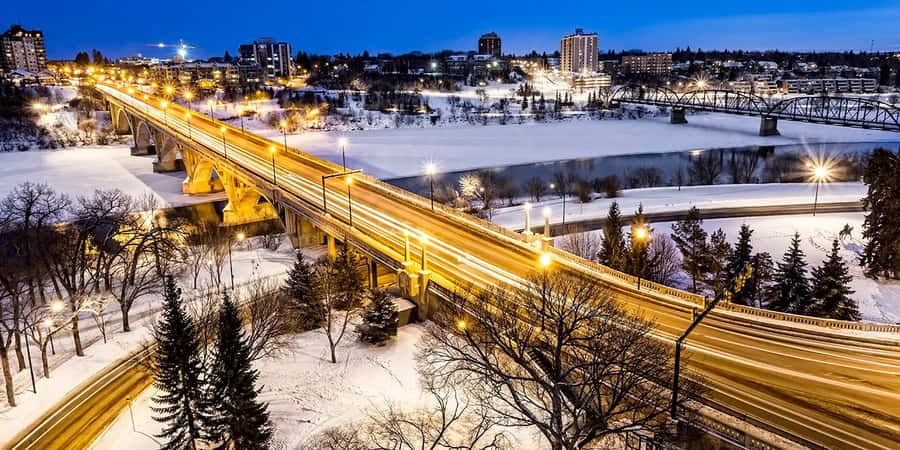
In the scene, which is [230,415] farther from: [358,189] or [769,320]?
[358,189]

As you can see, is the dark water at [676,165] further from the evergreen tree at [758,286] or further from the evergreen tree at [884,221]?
the evergreen tree at [758,286]

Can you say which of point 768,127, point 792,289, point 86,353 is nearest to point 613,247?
point 792,289

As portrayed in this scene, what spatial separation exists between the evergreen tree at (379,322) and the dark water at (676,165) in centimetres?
4494

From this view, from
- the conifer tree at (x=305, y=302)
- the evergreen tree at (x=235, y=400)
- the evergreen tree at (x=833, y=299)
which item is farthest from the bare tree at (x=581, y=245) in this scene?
the evergreen tree at (x=235, y=400)

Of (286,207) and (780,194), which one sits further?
(780,194)

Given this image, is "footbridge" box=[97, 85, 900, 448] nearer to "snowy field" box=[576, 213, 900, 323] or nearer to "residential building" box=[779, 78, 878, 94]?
A: "snowy field" box=[576, 213, 900, 323]

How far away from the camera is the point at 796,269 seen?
31328mm

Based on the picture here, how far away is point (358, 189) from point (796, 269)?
2863 centimetres

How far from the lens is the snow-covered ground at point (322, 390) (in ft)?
76.7

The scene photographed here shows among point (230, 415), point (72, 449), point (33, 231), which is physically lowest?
point (72, 449)

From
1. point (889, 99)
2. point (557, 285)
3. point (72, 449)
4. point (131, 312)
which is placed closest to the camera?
point (557, 285)

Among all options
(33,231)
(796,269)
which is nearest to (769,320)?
(796,269)

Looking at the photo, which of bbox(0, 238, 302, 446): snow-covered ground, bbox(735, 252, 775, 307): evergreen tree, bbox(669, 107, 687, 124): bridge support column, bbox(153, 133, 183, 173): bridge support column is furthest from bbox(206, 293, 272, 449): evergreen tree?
bbox(669, 107, 687, 124): bridge support column

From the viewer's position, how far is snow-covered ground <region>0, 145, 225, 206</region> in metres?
72.6
